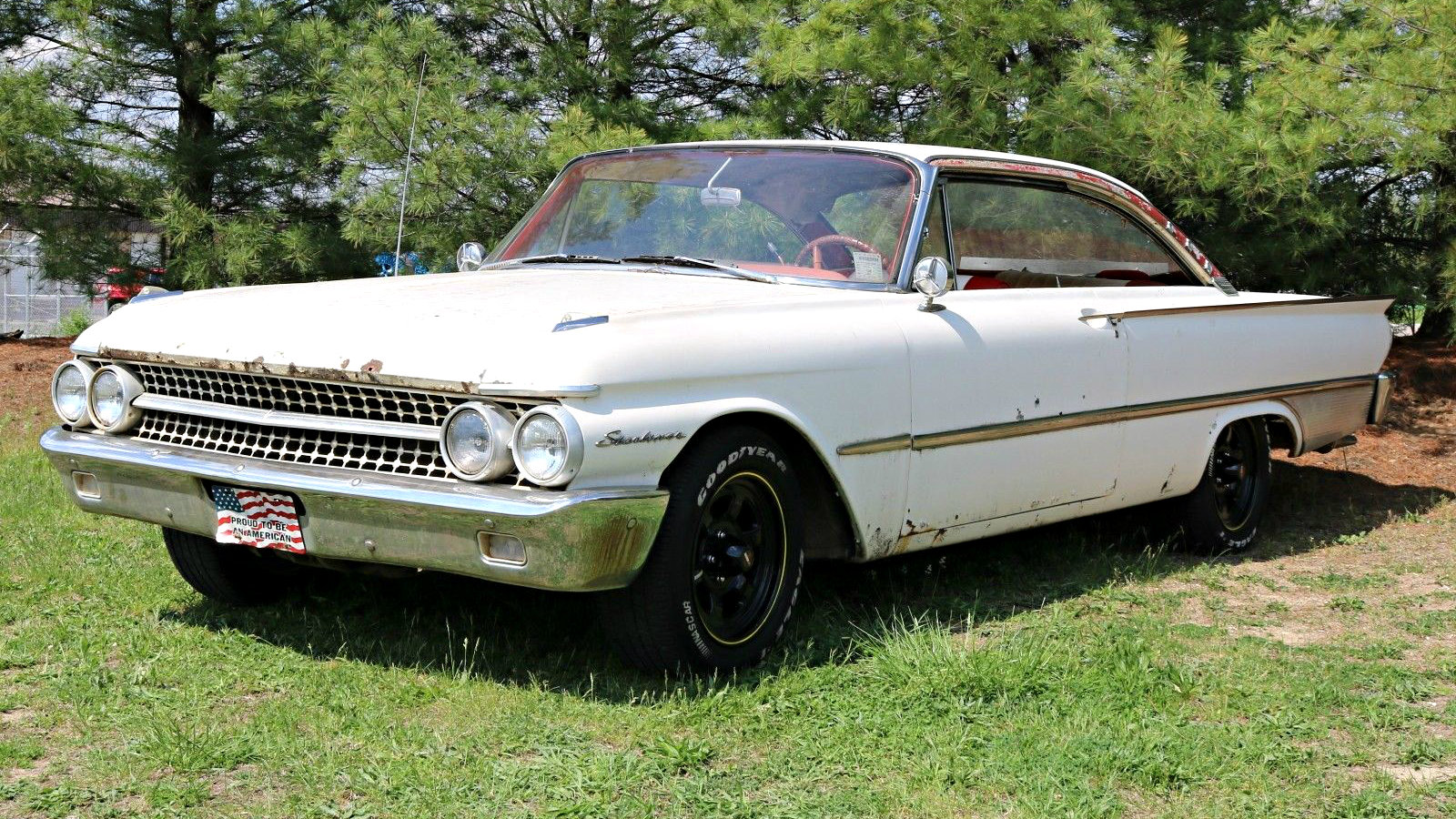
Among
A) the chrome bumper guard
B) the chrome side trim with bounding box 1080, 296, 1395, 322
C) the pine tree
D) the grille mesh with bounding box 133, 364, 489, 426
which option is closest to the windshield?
the chrome side trim with bounding box 1080, 296, 1395, 322

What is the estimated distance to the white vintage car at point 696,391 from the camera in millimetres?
3928

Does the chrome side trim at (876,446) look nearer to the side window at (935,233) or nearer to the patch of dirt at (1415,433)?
the side window at (935,233)

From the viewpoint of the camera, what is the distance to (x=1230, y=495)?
6695 mm

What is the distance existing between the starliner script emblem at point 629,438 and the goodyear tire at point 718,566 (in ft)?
0.46

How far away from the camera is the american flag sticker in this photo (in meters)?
4.20

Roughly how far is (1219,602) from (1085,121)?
357 centimetres

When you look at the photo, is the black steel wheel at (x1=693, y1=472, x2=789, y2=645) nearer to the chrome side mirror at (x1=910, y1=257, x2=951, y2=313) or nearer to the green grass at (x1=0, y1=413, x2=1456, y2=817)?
the green grass at (x1=0, y1=413, x2=1456, y2=817)

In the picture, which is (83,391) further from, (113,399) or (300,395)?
(300,395)

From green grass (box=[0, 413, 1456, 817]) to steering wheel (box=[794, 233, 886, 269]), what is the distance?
115cm

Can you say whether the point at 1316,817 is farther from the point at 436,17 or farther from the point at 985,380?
the point at 436,17

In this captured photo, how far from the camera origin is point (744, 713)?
13.4 feet

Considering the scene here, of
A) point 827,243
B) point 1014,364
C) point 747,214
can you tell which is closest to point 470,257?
point 747,214

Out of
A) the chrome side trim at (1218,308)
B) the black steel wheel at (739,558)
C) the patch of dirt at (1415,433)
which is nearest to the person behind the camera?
the black steel wheel at (739,558)

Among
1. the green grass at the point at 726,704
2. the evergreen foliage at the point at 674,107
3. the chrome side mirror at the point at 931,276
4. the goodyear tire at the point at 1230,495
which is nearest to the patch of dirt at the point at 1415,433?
the evergreen foliage at the point at 674,107
